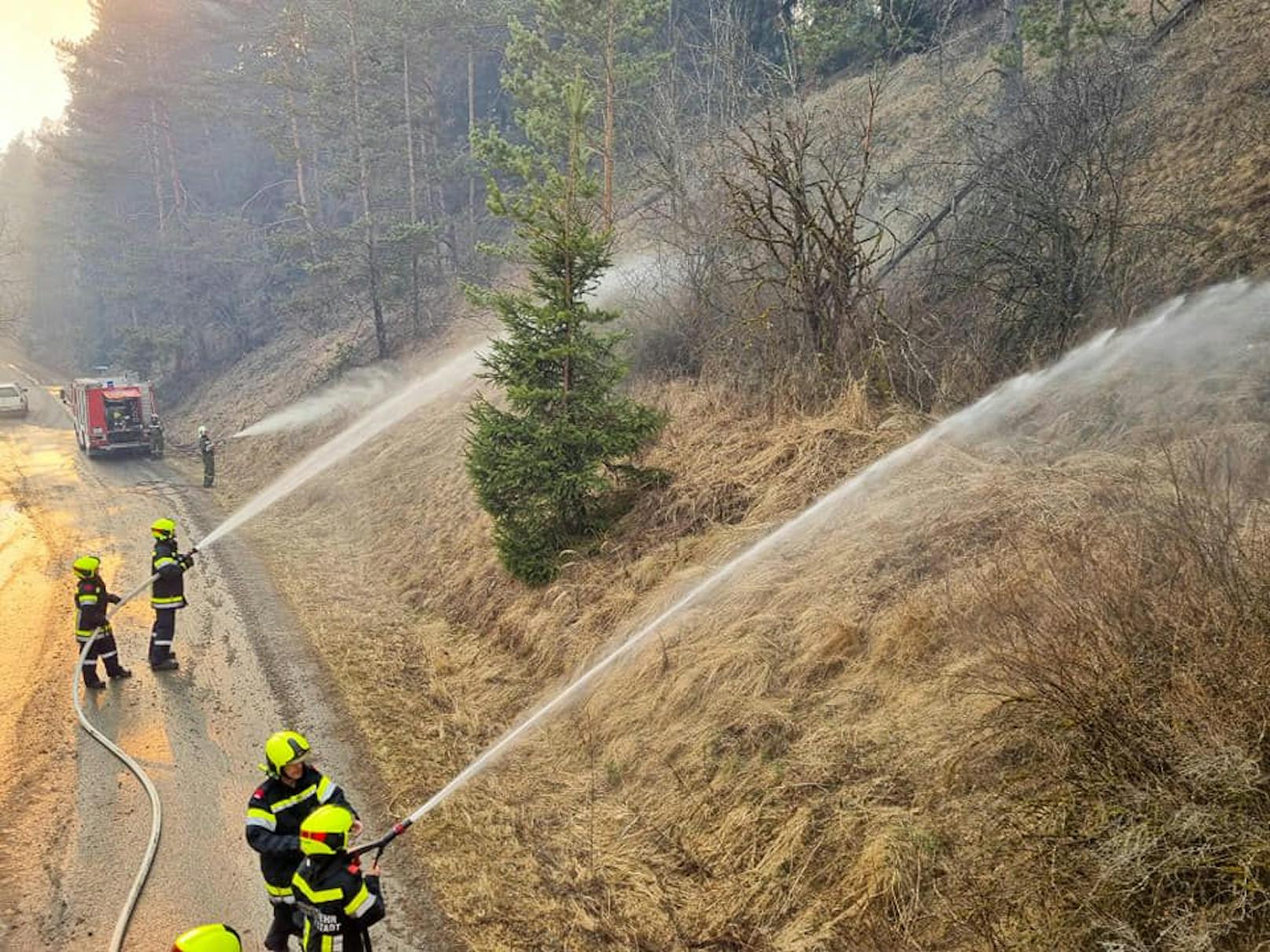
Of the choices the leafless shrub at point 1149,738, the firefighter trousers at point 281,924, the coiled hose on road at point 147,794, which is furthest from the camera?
the coiled hose on road at point 147,794

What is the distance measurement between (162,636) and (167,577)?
2.46 ft

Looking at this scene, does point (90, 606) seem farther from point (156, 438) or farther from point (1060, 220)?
point (156, 438)

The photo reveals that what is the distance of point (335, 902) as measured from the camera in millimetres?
4785

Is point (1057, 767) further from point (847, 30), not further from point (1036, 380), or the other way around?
point (847, 30)

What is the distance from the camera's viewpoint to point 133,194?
4878 cm

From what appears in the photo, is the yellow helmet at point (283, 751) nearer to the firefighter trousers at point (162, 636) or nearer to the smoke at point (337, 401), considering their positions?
the firefighter trousers at point (162, 636)

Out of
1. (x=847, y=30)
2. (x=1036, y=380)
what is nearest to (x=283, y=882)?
(x=1036, y=380)

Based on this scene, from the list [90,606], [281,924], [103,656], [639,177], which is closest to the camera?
[281,924]

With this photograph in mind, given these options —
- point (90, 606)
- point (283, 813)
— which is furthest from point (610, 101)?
point (283, 813)

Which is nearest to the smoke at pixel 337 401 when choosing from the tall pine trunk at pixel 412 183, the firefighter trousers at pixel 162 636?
the tall pine trunk at pixel 412 183

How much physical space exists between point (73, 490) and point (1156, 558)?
23059 mm

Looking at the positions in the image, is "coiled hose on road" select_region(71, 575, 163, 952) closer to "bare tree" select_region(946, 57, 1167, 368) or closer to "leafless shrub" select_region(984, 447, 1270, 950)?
"leafless shrub" select_region(984, 447, 1270, 950)

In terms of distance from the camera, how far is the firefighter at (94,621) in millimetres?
9625

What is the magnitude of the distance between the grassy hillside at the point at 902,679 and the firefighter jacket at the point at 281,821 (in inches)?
50.0
